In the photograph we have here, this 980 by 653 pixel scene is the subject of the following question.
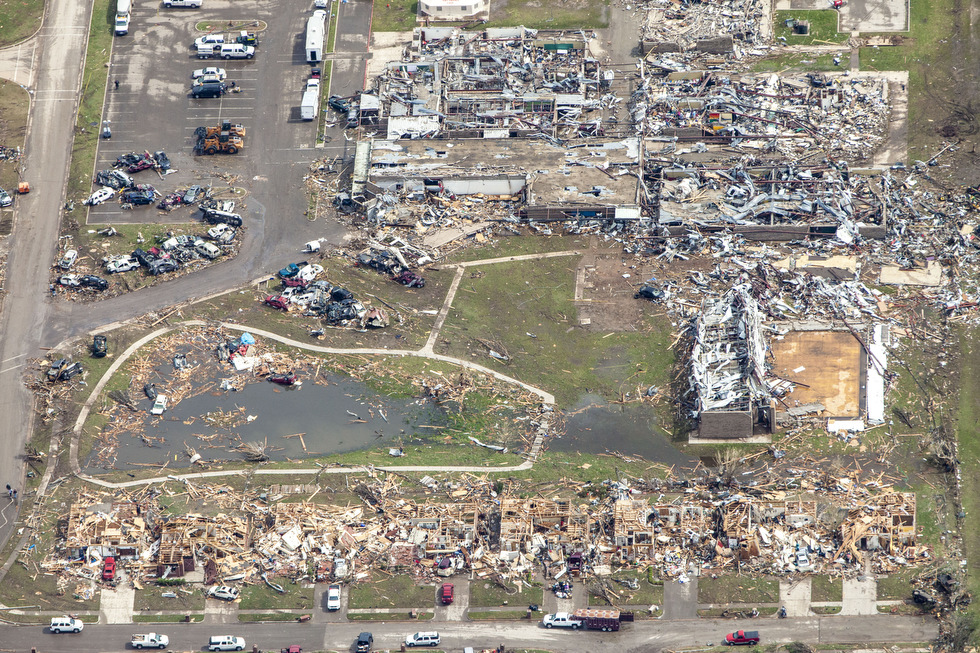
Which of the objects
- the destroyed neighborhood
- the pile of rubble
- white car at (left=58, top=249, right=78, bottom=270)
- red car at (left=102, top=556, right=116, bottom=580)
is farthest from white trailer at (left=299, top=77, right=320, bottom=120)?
red car at (left=102, top=556, right=116, bottom=580)

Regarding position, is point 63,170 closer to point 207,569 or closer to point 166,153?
point 166,153

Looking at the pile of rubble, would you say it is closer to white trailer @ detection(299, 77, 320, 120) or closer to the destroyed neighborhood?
the destroyed neighborhood

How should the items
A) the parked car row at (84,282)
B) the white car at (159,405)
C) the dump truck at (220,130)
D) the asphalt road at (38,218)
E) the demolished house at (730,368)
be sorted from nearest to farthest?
the demolished house at (730,368) → the white car at (159,405) → the asphalt road at (38,218) → the parked car row at (84,282) → the dump truck at (220,130)

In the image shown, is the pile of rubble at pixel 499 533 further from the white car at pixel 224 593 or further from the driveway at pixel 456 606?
the driveway at pixel 456 606

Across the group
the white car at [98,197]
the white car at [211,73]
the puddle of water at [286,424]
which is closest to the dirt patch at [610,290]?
the puddle of water at [286,424]

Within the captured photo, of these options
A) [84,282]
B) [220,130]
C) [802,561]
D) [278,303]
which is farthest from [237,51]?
[802,561]

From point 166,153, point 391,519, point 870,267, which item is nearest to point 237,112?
point 166,153

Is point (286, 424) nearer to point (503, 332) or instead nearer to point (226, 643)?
point (503, 332)
